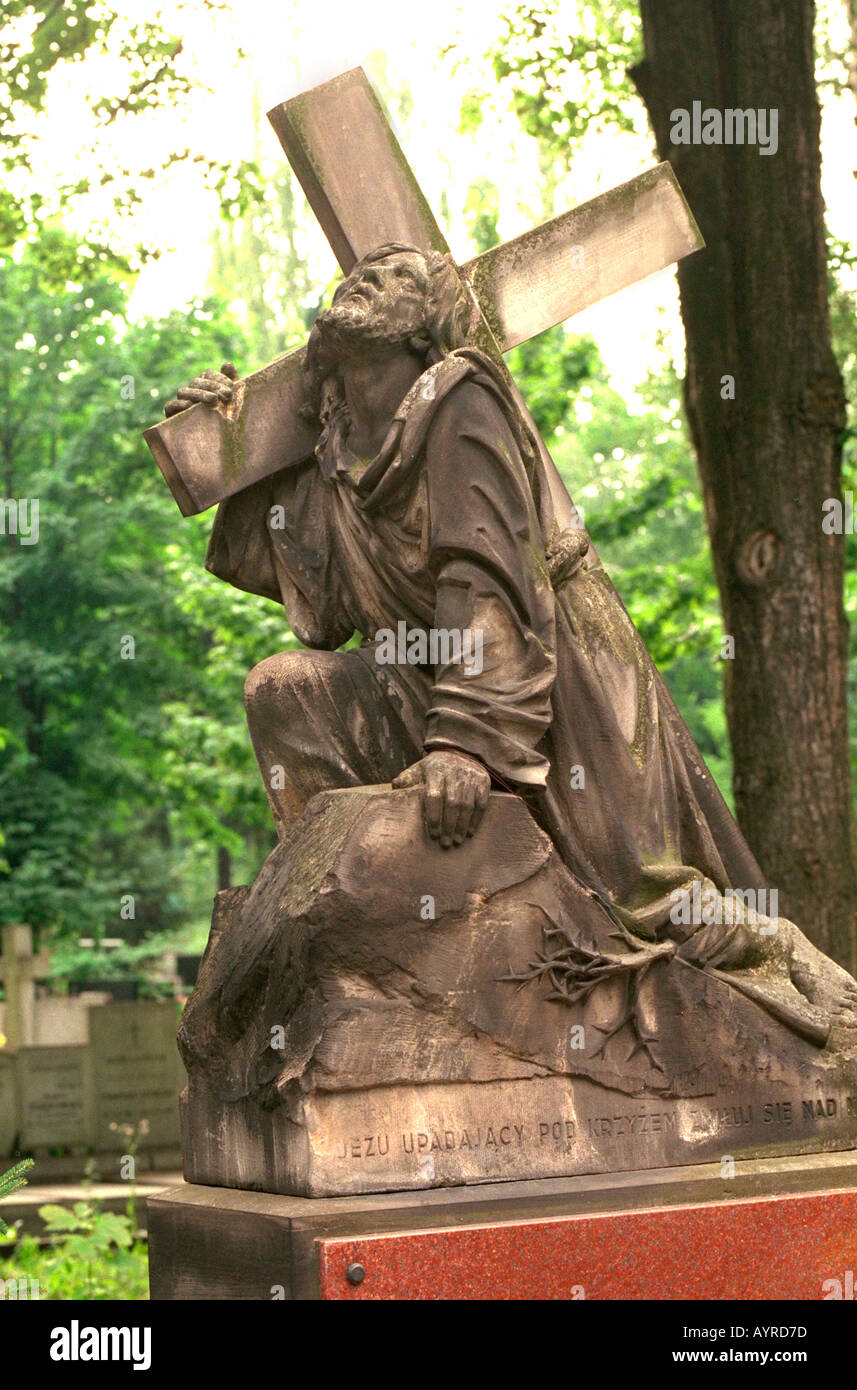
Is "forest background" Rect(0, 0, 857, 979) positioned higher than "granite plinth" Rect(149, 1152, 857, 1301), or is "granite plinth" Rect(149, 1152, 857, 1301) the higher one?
"forest background" Rect(0, 0, 857, 979)

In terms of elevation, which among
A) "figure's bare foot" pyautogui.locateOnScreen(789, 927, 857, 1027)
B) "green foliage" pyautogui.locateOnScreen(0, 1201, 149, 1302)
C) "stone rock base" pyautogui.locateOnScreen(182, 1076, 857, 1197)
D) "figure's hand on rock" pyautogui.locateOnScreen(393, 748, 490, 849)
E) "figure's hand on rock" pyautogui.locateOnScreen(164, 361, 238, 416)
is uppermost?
"figure's hand on rock" pyautogui.locateOnScreen(164, 361, 238, 416)

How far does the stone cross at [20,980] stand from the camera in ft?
66.6

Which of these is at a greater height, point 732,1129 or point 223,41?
point 223,41

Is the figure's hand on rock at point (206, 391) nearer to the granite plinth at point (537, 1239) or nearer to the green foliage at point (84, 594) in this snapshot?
the granite plinth at point (537, 1239)

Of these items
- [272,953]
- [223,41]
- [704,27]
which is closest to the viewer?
[272,953]

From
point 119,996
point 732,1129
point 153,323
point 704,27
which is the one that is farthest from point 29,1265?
point 153,323

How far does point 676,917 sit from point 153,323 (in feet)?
72.4

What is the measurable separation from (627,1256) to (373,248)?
9.93ft

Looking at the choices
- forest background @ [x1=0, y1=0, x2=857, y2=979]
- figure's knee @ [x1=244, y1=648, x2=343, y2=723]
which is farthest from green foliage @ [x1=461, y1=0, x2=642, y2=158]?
figure's knee @ [x1=244, y1=648, x2=343, y2=723]

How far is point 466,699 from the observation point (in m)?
4.93

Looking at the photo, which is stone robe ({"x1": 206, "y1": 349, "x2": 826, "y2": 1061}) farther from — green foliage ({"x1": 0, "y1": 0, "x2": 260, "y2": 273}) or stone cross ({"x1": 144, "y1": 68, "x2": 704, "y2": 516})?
green foliage ({"x1": 0, "y1": 0, "x2": 260, "y2": 273})

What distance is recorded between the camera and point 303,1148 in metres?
4.53

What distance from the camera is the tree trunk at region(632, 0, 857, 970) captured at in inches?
363

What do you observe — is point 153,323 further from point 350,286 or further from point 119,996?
point 350,286
